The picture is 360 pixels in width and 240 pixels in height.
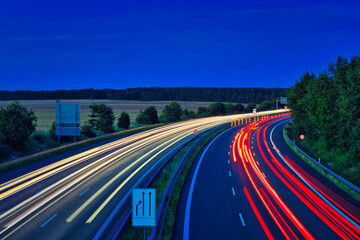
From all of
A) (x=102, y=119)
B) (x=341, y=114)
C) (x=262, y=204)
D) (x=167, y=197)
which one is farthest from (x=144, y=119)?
(x=262, y=204)

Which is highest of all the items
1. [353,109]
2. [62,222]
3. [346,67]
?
[346,67]

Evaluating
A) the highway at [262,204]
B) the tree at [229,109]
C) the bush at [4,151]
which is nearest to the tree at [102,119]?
the bush at [4,151]

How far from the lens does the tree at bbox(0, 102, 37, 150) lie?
121 ft

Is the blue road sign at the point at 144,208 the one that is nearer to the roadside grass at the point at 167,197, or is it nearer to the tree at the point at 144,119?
the roadside grass at the point at 167,197

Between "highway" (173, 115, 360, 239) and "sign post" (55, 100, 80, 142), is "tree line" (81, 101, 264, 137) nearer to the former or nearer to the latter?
"sign post" (55, 100, 80, 142)

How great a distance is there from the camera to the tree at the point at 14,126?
121 feet

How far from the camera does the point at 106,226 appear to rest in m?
14.1

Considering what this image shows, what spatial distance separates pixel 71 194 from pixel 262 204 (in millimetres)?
11815

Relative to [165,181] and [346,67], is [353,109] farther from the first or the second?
[165,181]

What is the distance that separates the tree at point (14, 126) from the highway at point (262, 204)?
76.2 feet

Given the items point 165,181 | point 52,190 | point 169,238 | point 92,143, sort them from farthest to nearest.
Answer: point 92,143
point 165,181
point 52,190
point 169,238

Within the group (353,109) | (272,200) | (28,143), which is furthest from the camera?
(28,143)

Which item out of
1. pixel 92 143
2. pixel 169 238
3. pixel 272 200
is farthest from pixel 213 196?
pixel 92 143

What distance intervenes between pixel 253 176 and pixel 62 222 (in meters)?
15.2
